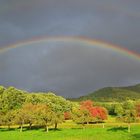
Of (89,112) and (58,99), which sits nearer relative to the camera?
(89,112)

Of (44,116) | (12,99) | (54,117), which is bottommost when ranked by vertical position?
(54,117)

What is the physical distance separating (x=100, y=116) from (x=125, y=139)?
206 feet

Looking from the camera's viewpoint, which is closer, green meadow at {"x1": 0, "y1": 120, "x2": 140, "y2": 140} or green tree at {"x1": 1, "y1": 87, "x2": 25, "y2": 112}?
green meadow at {"x1": 0, "y1": 120, "x2": 140, "y2": 140}

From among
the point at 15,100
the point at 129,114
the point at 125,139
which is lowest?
the point at 125,139

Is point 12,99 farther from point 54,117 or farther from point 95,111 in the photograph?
point 95,111

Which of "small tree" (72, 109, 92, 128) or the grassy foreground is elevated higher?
"small tree" (72, 109, 92, 128)

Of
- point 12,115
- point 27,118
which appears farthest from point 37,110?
point 12,115

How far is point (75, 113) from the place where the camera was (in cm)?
13138

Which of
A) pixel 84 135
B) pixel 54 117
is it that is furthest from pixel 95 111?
pixel 84 135

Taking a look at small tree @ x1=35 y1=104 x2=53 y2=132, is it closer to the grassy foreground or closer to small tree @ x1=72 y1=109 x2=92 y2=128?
small tree @ x1=72 y1=109 x2=92 y2=128

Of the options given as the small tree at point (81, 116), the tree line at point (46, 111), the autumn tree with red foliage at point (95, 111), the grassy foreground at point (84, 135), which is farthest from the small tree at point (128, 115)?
the autumn tree with red foliage at point (95, 111)

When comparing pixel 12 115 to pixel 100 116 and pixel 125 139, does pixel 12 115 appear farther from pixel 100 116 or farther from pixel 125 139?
pixel 125 139

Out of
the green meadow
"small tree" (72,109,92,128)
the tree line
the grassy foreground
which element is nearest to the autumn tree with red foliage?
the tree line

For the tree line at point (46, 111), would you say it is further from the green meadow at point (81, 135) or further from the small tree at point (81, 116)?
the green meadow at point (81, 135)
